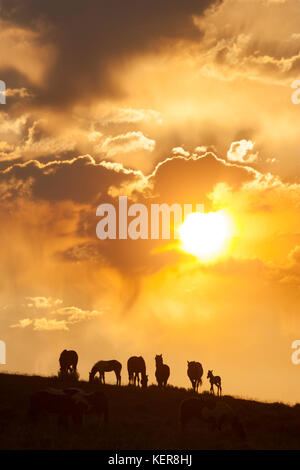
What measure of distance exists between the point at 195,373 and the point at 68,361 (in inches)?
423

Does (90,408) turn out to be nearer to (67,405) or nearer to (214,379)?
(67,405)

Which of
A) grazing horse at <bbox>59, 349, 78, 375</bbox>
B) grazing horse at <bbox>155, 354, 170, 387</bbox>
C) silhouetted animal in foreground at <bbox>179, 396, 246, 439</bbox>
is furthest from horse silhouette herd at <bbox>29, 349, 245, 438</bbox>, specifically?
grazing horse at <bbox>59, 349, 78, 375</bbox>

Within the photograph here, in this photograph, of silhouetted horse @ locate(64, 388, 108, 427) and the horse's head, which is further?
the horse's head

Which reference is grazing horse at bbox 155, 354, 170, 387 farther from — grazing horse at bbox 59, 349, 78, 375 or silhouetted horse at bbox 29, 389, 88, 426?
silhouetted horse at bbox 29, 389, 88, 426

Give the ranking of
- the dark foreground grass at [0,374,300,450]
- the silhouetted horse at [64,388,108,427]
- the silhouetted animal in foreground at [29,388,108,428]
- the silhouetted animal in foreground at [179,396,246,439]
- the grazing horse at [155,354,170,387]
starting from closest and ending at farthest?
the dark foreground grass at [0,374,300,450]
the silhouetted animal in foreground at [29,388,108,428]
the silhouetted horse at [64,388,108,427]
the silhouetted animal in foreground at [179,396,246,439]
the grazing horse at [155,354,170,387]

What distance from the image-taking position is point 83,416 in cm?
3419

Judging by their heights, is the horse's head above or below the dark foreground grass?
above

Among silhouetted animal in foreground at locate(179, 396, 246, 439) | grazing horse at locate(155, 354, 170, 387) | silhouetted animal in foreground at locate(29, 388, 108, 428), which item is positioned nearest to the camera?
silhouetted animal in foreground at locate(29, 388, 108, 428)

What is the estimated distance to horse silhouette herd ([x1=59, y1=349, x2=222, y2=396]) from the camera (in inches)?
2067

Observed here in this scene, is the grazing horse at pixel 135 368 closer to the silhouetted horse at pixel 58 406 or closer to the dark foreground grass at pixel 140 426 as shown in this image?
the dark foreground grass at pixel 140 426

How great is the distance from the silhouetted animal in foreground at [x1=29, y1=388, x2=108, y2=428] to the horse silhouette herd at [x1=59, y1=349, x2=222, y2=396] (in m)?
16.5

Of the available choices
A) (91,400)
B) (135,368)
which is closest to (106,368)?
(135,368)
